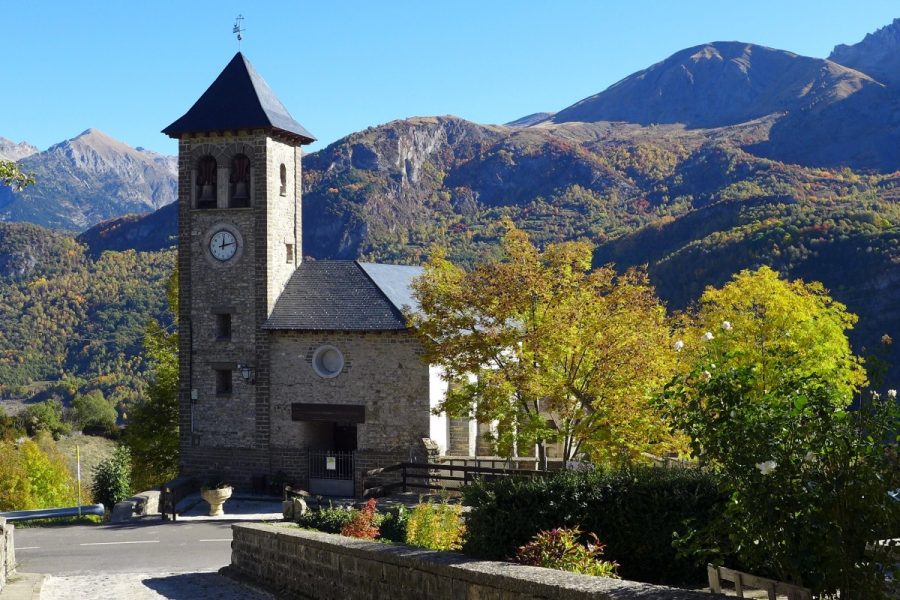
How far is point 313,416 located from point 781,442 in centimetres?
2242

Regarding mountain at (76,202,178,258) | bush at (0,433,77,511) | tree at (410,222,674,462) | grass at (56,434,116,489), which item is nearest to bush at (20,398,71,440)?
grass at (56,434,116,489)

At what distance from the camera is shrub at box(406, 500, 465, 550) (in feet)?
44.9

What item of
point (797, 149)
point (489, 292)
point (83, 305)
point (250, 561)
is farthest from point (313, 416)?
point (797, 149)

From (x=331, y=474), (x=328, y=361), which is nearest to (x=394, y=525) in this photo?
(x=331, y=474)

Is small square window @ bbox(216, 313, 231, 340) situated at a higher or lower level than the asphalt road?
higher

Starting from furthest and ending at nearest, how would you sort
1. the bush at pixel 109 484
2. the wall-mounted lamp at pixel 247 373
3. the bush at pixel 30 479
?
the bush at pixel 30 479 < the bush at pixel 109 484 < the wall-mounted lamp at pixel 247 373

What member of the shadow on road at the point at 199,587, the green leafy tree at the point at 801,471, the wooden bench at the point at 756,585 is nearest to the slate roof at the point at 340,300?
the shadow on road at the point at 199,587

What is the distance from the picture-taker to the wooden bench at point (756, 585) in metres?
7.62

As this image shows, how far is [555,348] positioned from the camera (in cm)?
2395

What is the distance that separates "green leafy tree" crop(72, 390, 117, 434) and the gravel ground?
65.1 meters

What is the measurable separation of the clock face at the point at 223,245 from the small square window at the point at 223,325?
165 centimetres

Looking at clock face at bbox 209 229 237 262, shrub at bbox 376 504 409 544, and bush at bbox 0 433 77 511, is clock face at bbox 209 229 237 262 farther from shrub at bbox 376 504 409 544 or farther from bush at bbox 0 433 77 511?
bush at bbox 0 433 77 511

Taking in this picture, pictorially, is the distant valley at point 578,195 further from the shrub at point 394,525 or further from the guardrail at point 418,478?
the shrub at point 394,525

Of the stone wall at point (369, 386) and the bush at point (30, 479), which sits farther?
the bush at point (30, 479)
